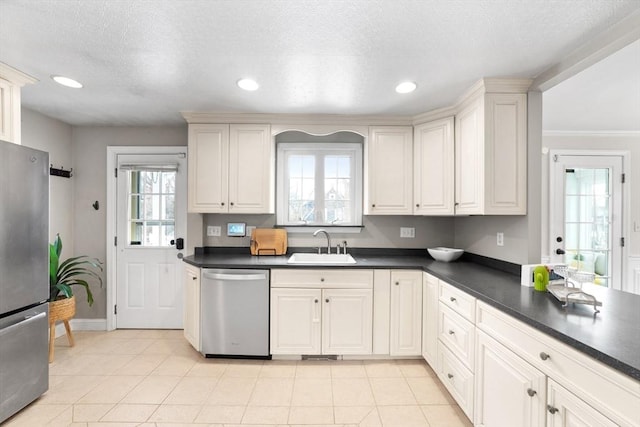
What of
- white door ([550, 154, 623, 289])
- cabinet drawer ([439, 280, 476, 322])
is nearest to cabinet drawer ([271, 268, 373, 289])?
cabinet drawer ([439, 280, 476, 322])

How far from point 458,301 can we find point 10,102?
129 inches

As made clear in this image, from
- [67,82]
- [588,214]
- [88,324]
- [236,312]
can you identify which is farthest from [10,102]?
[588,214]

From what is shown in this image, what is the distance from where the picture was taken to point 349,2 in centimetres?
138

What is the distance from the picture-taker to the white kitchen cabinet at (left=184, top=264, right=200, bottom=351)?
2684 mm

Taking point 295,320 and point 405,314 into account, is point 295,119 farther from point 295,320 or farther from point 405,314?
point 405,314

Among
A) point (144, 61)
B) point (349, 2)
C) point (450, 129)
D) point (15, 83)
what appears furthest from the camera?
point (450, 129)

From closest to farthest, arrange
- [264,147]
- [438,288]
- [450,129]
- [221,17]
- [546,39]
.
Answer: [221,17], [546,39], [438,288], [450,129], [264,147]

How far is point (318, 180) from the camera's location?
10.9ft

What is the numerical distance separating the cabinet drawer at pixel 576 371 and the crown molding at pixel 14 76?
10.9 feet

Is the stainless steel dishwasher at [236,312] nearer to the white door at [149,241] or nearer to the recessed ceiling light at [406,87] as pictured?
the white door at [149,241]

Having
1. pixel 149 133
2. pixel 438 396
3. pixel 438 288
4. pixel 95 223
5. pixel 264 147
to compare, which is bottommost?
pixel 438 396

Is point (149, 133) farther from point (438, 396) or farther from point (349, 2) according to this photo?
point (438, 396)

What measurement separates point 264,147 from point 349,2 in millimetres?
1725

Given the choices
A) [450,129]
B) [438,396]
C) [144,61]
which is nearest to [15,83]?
[144,61]
